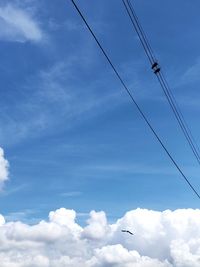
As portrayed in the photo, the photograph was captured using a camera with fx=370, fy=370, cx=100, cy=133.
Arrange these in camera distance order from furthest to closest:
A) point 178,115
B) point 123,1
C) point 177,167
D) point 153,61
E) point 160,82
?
point 178,115 < point 177,167 < point 160,82 < point 153,61 < point 123,1

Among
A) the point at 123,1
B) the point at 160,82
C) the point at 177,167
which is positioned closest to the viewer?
the point at 123,1

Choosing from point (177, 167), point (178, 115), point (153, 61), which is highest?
point (178, 115)

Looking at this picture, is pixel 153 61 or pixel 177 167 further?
pixel 177 167

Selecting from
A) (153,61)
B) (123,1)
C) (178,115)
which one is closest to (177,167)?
(178,115)

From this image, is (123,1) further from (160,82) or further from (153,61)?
(160,82)

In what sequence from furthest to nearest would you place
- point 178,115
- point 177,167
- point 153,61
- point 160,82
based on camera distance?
point 178,115 < point 177,167 < point 160,82 < point 153,61

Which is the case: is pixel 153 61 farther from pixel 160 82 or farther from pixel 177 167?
pixel 177 167

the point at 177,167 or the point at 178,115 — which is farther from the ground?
the point at 178,115

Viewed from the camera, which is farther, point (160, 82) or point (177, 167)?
point (177, 167)

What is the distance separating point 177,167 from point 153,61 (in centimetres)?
1216

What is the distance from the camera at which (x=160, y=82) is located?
2919cm

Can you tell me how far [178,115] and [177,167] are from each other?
21.5ft

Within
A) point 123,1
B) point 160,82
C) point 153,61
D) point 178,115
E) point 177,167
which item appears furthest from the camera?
point 178,115

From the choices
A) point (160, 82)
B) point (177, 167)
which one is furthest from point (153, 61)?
point (177, 167)
